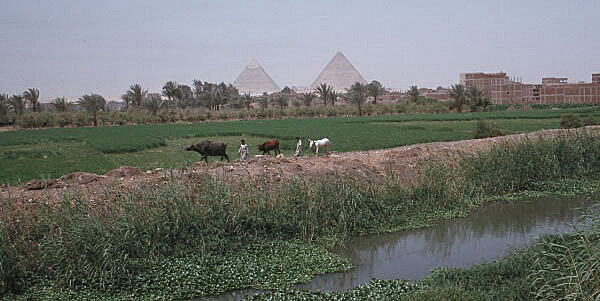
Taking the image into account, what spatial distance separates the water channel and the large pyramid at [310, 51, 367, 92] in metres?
108

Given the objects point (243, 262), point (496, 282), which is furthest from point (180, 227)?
point (496, 282)

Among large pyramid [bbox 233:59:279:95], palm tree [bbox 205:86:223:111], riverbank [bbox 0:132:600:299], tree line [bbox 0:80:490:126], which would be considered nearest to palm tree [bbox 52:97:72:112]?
tree line [bbox 0:80:490:126]

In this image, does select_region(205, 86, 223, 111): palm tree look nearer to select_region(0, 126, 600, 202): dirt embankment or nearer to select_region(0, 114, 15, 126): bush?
select_region(0, 114, 15, 126): bush

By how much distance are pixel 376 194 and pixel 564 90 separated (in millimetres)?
56443

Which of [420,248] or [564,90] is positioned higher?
[564,90]

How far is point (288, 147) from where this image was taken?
765 inches

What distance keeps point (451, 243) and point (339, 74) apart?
116234mm

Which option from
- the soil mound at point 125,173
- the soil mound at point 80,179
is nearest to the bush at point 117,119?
the soil mound at point 125,173

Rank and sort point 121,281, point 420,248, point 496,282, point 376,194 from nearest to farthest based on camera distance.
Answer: point 496,282, point 121,281, point 420,248, point 376,194

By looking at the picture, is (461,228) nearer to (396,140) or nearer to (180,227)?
(180,227)

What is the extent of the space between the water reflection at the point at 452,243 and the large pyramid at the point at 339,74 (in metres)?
108

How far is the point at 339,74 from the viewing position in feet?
404

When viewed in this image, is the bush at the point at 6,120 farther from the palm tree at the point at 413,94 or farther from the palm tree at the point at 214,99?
the palm tree at the point at 413,94

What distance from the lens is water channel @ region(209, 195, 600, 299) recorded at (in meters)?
7.36
